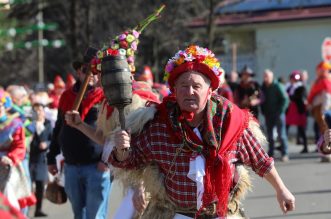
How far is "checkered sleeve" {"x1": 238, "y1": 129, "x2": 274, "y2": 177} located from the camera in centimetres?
494

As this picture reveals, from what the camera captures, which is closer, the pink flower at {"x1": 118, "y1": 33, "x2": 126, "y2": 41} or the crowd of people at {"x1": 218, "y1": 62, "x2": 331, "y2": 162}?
the pink flower at {"x1": 118, "y1": 33, "x2": 126, "y2": 41}

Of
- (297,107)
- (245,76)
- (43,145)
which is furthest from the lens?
(297,107)

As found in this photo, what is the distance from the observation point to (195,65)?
481 cm

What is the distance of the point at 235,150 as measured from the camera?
16.1ft

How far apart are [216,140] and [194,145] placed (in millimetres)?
134

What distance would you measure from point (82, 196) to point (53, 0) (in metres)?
20.3

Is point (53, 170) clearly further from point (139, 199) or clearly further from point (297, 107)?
point (297, 107)

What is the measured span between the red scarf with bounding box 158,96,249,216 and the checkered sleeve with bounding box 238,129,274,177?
7cm

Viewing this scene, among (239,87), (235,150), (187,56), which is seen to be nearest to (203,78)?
(187,56)

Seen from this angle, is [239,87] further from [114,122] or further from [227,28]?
[227,28]

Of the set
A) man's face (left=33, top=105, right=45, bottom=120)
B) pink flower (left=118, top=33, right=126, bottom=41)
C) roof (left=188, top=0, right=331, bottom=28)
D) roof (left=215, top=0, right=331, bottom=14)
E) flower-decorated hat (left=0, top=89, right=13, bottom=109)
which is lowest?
flower-decorated hat (left=0, top=89, right=13, bottom=109)

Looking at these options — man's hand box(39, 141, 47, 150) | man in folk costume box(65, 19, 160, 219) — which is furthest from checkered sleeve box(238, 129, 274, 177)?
man's hand box(39, 141, 47, 150)

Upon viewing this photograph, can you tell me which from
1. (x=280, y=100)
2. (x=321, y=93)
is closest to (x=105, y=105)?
(x=321, y=93)

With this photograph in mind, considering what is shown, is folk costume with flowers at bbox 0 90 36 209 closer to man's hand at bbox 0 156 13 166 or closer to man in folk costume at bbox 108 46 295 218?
man's hand at bbox 0 156 13 166
